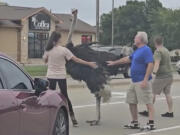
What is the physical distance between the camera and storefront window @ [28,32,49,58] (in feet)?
179

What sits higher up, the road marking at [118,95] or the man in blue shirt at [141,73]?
the man in blue shirt at [141,73]

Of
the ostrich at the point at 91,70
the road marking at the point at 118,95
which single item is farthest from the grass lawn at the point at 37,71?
the ostrich at the point at 91,70

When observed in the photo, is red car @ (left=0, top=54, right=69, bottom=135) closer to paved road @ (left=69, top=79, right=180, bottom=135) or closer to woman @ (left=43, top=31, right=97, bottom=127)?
woman @ (left=43, top=31, right=97, bottom=127)

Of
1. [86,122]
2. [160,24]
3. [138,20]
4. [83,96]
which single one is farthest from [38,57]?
[86,122]

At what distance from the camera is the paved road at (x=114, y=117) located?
1052 cm

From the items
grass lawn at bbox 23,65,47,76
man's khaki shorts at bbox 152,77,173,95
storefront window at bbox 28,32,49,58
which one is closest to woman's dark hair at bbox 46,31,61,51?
man's khaki shorts at bbox 152,77,173,95

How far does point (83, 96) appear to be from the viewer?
57.8 ft

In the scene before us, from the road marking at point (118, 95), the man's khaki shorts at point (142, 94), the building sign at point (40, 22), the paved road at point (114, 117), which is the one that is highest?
the building sign at point (40, 22)

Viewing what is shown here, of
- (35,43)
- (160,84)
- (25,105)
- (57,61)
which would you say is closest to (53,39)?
(57,61)

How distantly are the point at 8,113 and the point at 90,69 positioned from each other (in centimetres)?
537

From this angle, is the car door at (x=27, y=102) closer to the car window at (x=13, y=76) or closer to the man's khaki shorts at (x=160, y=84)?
the car window at (x=13, y=76)

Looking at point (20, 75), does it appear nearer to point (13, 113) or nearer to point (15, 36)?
point (13, 113)

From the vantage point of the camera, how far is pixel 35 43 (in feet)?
180

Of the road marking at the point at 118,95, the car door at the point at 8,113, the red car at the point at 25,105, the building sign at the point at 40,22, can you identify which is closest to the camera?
the car door at the point at 8,113
